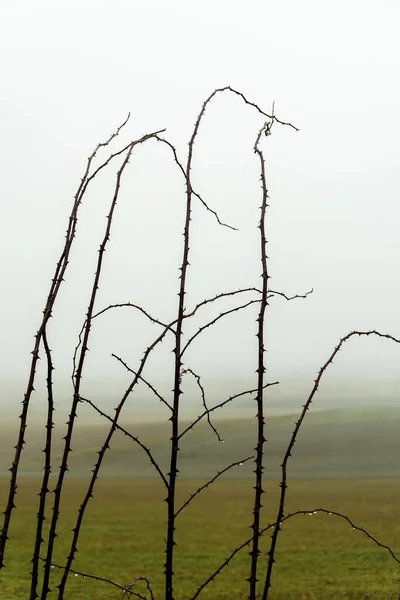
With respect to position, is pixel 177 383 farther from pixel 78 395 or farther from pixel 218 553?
pixel 218 553

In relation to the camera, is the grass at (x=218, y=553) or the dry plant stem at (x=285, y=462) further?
the grass at (x=218, y=553)

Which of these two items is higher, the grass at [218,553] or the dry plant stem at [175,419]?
the dry plant stem at [175,419]

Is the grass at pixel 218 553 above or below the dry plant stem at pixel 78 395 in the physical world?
below

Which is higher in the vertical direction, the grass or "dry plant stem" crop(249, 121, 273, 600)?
"dry plant stem" crop(249, 121, 273, 600)

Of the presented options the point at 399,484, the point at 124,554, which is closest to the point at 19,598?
the point at 124,554

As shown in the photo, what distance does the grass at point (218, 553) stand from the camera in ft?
40.4

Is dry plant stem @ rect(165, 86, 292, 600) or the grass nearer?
dry plant stem @ rect(165, 86, 292, 600)

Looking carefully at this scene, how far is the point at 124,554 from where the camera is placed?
18766 mm

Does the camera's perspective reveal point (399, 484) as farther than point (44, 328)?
Yes

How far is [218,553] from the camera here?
19234mm

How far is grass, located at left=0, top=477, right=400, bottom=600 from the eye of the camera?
1231cm

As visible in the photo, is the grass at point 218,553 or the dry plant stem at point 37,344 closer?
the dry plant stem at point 37,344

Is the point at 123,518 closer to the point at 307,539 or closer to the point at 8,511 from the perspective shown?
the point at 307,539

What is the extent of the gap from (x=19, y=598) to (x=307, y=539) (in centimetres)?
1055
